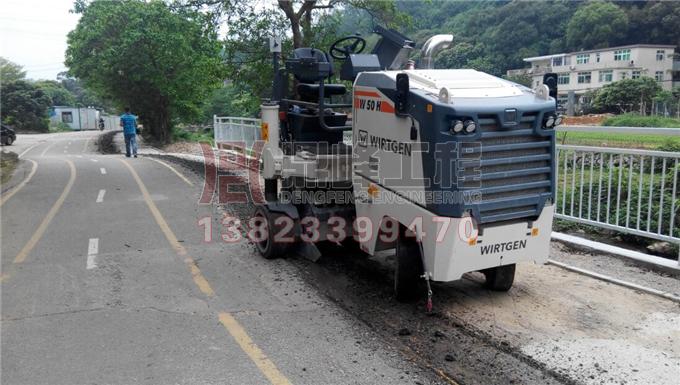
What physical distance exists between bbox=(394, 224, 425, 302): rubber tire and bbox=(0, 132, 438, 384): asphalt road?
655mm

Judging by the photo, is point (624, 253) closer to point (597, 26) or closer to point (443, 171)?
point (443, 171)

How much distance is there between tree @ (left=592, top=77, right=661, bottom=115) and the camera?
25703 mm

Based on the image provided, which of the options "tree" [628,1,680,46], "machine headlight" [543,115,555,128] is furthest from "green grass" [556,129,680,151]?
"tree" [628,1,680,46]

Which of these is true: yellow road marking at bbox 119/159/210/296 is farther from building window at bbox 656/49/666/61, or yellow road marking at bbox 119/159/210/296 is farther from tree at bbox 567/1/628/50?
building window at bbox 656/49/666/61

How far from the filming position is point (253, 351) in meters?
4.56

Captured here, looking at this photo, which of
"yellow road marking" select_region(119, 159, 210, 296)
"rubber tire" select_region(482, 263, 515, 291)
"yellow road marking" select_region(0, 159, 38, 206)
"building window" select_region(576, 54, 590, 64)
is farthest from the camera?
"building window" select_region(576, 54, 590, 64)

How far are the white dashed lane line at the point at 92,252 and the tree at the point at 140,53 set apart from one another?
24513 millimetres

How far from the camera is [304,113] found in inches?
292

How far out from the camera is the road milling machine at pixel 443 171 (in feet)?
15.4

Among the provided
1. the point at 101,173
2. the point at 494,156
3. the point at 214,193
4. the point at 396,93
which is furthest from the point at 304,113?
the point at 101,173

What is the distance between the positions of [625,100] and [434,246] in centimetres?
2691

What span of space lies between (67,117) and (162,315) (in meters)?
87.8

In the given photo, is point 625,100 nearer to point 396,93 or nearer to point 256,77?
point 256,77

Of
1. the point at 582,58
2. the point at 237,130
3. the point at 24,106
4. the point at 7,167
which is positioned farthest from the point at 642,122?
the point at 24,106
